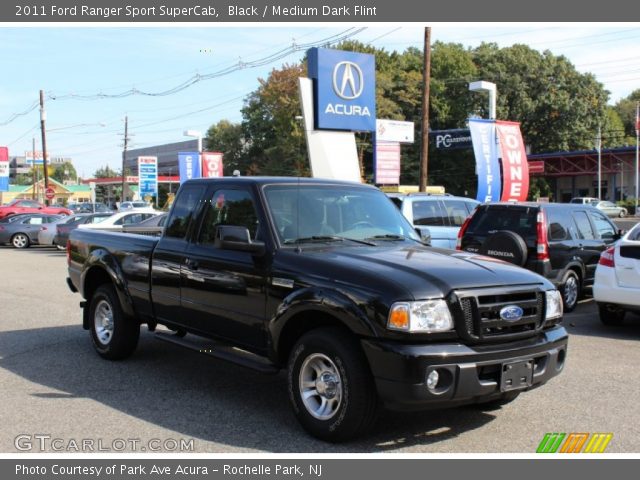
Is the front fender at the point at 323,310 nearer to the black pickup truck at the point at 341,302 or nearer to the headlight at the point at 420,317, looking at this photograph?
the black pickup truck at the point at 341,302

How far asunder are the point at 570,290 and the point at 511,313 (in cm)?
691

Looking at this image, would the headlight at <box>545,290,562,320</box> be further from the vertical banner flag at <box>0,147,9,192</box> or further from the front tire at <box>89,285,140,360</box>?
the vertical banner flag at <box>0,147,9,192</box>

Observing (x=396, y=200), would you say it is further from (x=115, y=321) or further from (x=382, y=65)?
(x=382, y=65)

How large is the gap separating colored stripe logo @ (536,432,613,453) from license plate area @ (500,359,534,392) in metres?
0.51

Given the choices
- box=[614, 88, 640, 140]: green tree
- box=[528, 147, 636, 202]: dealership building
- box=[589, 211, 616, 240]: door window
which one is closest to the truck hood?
box=[589, 211, 616, 240]: door window

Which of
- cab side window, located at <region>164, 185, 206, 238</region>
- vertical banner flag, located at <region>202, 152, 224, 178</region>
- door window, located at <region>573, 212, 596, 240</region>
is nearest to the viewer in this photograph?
cab side window, located at <region>164, 185, 206, 238</region>

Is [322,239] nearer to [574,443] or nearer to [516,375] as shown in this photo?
[516,375]

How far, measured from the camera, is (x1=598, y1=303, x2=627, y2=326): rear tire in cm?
942

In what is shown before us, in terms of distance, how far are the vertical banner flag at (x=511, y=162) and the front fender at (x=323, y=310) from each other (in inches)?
591

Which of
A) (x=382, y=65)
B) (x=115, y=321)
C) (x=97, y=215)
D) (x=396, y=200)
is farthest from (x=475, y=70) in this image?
(x=115, y=321)

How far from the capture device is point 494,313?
461 cm

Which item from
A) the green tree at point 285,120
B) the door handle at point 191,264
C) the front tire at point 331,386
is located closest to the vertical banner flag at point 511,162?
the door handle at point 191,264

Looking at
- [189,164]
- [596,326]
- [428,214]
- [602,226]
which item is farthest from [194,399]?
[189,164]

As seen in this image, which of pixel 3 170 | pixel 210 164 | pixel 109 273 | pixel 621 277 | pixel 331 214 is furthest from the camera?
pixel 3 170
